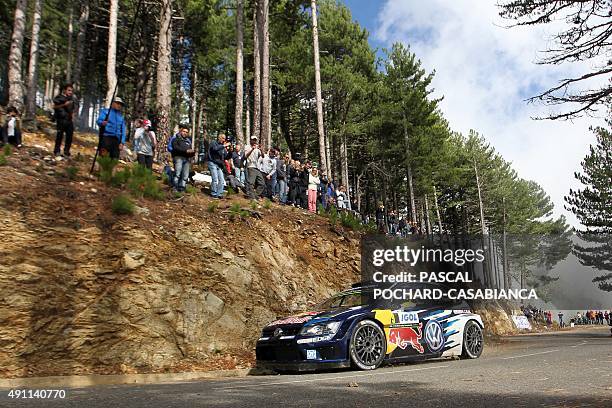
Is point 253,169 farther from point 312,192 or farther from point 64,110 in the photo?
point 64,110

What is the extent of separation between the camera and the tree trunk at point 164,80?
1540 centimetres

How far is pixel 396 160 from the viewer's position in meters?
36.0

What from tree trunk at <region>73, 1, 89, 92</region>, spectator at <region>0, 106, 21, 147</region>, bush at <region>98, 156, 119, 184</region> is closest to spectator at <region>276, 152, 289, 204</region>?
bush at <region>98, 156, 119, 184</region>

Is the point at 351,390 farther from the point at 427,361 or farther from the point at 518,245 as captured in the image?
the point at 518,245

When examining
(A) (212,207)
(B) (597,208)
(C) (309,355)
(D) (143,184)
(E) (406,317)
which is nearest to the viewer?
(C) (309,355)

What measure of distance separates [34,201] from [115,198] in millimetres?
1463

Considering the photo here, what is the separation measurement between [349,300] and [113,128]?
701cm

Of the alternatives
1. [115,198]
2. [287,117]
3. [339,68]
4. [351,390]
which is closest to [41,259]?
[115,198]

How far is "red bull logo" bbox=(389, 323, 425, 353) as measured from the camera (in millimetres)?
8047

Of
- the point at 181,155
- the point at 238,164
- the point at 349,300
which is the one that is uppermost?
the point at 238,164

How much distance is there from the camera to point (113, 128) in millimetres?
11211

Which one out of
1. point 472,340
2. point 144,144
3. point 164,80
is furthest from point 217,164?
point 472,340

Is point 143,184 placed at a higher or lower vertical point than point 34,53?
lower

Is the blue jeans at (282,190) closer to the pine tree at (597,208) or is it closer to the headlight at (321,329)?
the headlight at (321,329)
